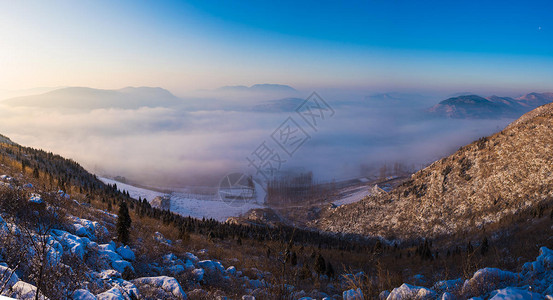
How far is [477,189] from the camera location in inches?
1845

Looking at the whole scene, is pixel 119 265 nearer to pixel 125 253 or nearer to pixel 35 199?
pixel 125 253

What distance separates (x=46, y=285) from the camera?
458 cm

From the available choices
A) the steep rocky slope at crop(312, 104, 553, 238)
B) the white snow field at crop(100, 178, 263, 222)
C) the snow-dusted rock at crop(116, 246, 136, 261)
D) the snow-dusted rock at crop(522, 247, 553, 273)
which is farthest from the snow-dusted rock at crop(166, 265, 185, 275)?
the white snow field at crop(100, 178, 263, 222)

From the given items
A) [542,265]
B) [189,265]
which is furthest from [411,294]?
[189,265]

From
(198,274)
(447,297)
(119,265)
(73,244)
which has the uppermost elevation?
(73,244)

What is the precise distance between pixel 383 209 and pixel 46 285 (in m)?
68.4

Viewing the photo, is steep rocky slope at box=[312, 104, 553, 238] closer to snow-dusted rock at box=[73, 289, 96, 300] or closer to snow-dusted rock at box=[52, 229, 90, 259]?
snow-dusted rock at box=[73, 289, 96, 300]

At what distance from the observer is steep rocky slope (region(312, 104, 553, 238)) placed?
3884cm

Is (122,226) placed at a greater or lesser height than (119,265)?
greater

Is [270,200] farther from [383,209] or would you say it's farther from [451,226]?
[451,226]

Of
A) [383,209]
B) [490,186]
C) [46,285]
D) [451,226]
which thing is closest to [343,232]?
[383,209]

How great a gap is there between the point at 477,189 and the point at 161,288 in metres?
56.7

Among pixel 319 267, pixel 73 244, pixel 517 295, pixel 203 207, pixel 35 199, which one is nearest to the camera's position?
pixel 517 295

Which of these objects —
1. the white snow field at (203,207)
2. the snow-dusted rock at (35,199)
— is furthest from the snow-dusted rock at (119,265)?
the white snow field at (203,207)
